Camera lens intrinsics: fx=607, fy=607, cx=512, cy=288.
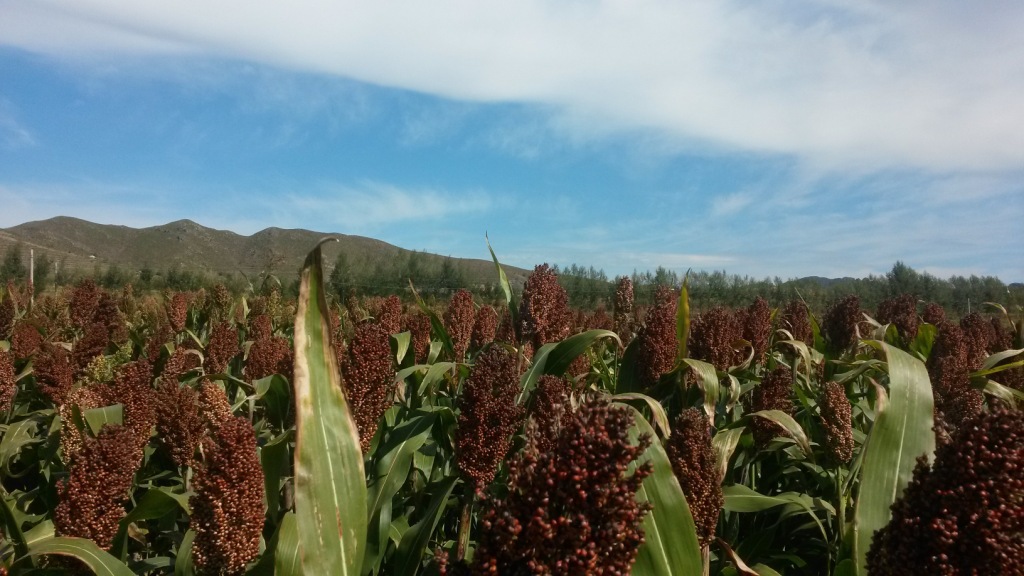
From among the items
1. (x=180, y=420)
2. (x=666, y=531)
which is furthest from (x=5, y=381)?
(x=666, y=531)

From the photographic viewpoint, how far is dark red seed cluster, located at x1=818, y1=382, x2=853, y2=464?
2.46 metres

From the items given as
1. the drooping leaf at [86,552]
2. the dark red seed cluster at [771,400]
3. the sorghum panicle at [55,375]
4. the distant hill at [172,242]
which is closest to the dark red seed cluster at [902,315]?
the dark red seed cluster at [771,400]

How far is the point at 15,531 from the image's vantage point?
71.0 inches

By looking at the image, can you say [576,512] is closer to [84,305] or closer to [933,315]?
[84,305]

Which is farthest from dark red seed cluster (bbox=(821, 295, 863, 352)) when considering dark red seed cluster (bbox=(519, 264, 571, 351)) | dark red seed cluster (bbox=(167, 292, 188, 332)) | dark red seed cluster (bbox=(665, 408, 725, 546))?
dark red seed cluster (bbox=(167, 292, 188, 332))

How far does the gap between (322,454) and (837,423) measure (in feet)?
7.09

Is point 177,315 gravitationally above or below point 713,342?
below

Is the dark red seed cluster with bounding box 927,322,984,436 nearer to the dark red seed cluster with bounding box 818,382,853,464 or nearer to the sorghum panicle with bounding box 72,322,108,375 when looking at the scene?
the dark red seed cluster with bounding box 818,382,853,464

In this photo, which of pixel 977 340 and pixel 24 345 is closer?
pixel 24 345

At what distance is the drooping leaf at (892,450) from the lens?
1.52 m

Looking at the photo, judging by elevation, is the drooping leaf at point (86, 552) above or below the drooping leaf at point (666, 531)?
below

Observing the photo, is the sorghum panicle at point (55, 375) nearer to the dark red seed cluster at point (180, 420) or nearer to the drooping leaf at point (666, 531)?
the dark red seed cluster at point (180, 420)

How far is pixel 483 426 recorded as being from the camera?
70.7 inches

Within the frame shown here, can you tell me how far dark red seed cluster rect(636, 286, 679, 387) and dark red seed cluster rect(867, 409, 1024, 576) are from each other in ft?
6.46
